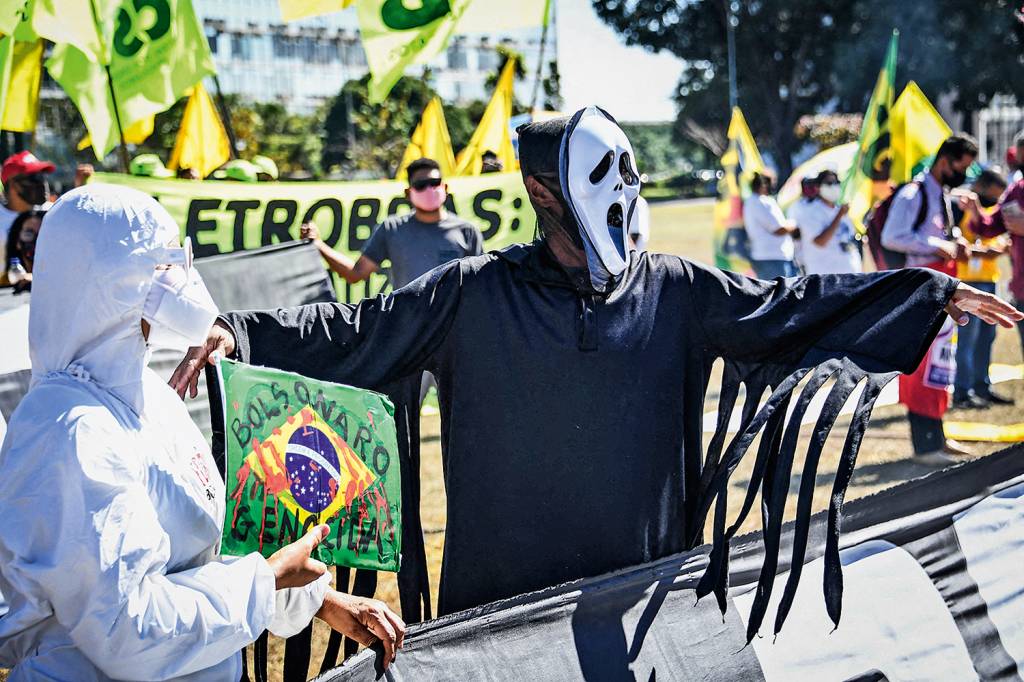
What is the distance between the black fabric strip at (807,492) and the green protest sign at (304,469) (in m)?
0.90

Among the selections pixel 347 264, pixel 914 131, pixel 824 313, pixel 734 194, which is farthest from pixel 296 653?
pixel 734 194

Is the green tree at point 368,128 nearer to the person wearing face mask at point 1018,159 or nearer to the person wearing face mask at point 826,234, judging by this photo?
the person wearing face mask at point 826,234

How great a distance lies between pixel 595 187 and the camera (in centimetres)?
264

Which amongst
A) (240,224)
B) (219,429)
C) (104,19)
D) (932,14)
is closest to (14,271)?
(240,224)

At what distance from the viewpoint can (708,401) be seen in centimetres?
859

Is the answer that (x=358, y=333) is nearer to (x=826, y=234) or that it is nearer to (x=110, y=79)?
(x=110, y=79)

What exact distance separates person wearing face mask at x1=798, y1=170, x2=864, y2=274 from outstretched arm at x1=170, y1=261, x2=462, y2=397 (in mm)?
6575

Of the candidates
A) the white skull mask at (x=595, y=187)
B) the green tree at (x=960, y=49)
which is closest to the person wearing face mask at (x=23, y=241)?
the white skull mask at (x=595, y=187)

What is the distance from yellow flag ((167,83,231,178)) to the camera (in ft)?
31.8

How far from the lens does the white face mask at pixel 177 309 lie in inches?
69.4

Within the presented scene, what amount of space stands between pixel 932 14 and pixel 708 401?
34609 mm

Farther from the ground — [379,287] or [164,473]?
[164,473]

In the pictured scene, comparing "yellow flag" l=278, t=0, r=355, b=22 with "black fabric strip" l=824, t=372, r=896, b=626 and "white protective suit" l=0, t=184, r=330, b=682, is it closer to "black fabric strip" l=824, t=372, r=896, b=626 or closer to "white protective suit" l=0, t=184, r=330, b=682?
"black fabric strip" l=824, t=372, r=896, b=626

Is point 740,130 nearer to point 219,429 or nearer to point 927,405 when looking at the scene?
point 927,405
